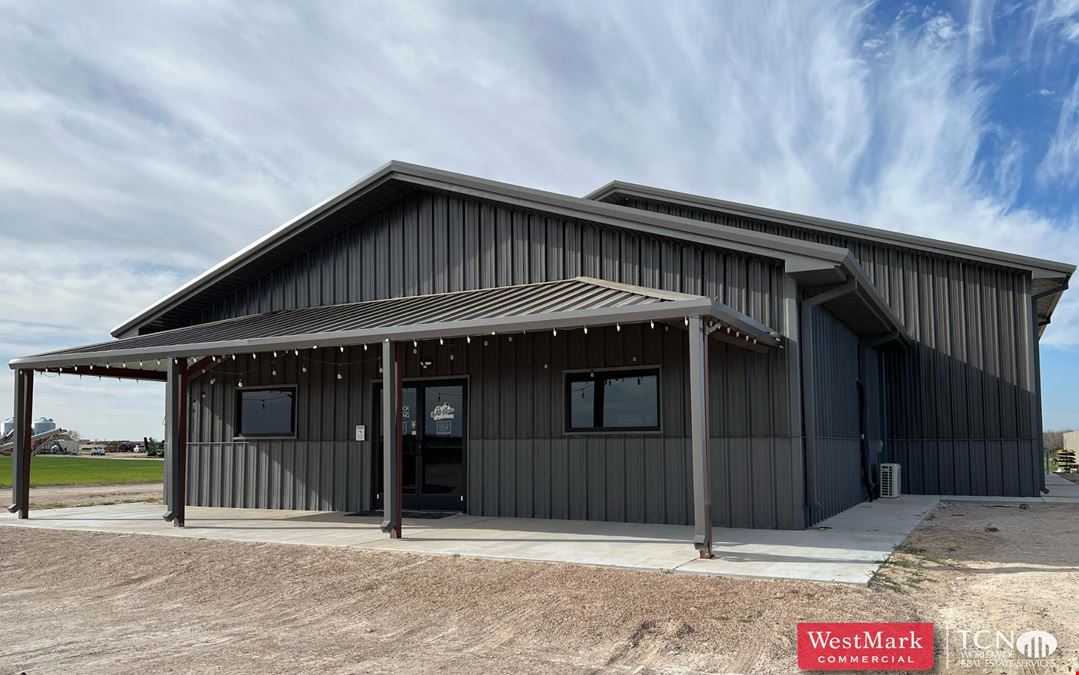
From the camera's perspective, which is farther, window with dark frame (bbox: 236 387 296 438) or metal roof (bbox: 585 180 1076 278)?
metal roof (bbox: 585 180 1076 278)

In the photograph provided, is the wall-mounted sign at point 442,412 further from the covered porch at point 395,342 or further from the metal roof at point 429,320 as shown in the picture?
the metal roof at point 429,320

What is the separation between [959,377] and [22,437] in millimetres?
16091

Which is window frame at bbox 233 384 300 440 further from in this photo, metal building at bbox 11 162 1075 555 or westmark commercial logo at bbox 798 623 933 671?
westmark commercial logo at bbox 798 623 933 671

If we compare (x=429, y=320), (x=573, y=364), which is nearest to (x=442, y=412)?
(x=573, y=364)

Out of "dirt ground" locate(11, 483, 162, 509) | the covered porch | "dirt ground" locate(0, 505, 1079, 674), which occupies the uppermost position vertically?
the covered porch

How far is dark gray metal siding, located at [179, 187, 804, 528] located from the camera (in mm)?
10430

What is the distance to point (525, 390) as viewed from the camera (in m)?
11.9

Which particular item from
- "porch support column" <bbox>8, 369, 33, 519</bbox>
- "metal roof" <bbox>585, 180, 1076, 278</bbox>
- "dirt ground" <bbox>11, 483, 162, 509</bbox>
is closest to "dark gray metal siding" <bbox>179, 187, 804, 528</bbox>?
"porch support column" <bbox>8, 369, 33, 519</bbox>

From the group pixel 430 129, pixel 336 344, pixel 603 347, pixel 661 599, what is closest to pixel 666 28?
pixel 430 129

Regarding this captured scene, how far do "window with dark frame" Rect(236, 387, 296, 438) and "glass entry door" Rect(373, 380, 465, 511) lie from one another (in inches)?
89.3

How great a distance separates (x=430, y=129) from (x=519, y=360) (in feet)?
15.7

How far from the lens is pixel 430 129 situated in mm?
14492

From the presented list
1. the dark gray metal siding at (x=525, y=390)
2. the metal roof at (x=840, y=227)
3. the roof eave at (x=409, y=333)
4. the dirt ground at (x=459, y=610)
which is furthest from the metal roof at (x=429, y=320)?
the metal roof at (x=840, y=227)

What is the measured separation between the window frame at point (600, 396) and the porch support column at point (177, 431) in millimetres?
5093
